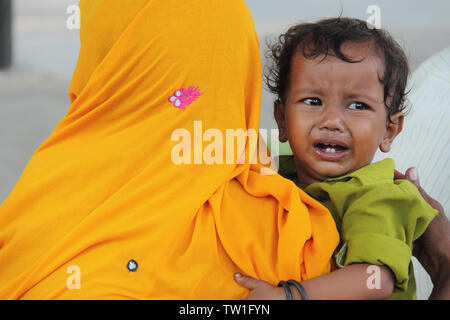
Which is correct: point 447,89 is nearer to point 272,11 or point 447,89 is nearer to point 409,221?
point 409,221

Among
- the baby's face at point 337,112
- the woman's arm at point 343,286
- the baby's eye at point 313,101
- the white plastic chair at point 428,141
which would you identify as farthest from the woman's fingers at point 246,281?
the white plastic chair at point 428,141

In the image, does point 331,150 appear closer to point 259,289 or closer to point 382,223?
point 382,223

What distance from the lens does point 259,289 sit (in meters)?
1.22

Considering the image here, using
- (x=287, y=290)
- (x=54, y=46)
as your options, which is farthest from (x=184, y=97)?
(x=54, y=46)

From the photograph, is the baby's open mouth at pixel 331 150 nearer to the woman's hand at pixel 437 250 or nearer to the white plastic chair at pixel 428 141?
the woman's hand at pixel 437 250

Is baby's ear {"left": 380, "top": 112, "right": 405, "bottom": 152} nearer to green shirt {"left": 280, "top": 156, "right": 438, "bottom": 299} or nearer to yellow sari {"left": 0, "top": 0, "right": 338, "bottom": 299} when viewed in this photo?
green shirt {"left": 280, "top": 156, "right": 438, "bottom": 299}

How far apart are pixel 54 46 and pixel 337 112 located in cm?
→ 440

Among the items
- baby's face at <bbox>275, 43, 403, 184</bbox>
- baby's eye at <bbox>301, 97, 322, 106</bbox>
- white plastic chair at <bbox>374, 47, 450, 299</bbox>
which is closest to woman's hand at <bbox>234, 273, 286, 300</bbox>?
baby's face at <bbox>275, 43, 403, 184</bbox>

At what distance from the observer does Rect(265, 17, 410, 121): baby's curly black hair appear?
1.49 meters

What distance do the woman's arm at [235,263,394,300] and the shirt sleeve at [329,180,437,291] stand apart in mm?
21

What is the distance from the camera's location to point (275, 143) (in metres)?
1.93

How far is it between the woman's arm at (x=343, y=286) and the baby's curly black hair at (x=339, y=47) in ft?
1.59

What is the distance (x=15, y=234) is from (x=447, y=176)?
1.46 m

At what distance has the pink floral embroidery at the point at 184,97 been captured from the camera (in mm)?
1328
